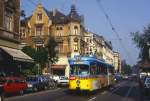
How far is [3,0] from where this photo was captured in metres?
46.4

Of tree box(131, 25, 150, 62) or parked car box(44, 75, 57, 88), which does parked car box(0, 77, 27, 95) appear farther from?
tree box(131, 25, 150, 62)

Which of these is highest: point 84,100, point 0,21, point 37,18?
point 37,18

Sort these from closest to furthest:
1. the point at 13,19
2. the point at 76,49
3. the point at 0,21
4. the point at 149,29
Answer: the point at 0,21
the point at 13,19
the point at 149,29
the point at 76,49

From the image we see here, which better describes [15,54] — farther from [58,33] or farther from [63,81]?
[58,33]

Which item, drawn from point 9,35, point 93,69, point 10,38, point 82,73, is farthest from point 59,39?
point 82,73

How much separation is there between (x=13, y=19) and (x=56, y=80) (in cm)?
1259

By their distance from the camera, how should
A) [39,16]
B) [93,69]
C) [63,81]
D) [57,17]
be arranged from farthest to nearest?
[57,17] < [39,16] < [63,81] < [93,69]

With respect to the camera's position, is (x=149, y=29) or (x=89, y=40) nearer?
(x=149, y=29)

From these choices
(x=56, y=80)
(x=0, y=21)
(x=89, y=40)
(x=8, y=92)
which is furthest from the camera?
(x=89, y=40)

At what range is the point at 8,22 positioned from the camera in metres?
48.8

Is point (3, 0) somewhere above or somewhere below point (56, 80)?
above

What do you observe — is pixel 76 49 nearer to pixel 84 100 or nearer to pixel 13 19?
pixel 13 19

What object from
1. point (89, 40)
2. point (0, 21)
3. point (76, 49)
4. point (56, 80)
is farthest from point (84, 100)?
point (89, 40)

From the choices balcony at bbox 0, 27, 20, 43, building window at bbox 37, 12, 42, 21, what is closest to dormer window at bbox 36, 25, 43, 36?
building window at bbox 37, 12, 42, 21
